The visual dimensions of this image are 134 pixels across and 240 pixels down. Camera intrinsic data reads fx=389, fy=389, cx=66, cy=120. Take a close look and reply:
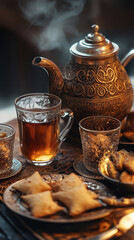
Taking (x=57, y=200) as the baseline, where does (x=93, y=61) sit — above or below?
above

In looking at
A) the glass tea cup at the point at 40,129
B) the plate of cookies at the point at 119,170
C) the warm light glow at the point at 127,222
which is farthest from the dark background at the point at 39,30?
the warm light glow at the point at 127,222

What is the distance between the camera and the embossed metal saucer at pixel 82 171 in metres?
1.03

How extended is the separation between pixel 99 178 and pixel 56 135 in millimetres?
179

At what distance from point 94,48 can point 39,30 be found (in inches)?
64.3

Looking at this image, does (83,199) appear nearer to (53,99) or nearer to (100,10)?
(53,99)

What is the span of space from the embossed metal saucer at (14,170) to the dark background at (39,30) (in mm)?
1417

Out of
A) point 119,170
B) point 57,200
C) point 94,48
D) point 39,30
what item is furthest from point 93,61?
point 39,30

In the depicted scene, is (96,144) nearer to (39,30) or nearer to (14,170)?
(14,170)

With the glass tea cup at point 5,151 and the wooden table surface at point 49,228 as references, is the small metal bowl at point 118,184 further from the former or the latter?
the glass tea cup at point 5,151

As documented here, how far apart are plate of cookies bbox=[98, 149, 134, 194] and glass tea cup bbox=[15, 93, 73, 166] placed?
170 millimetres

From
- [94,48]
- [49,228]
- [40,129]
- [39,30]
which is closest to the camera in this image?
[49,228]

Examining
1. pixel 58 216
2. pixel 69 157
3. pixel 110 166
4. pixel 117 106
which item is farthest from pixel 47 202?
pixel 117 106

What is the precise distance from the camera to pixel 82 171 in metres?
1.06

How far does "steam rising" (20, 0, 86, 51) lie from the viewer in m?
2.47
